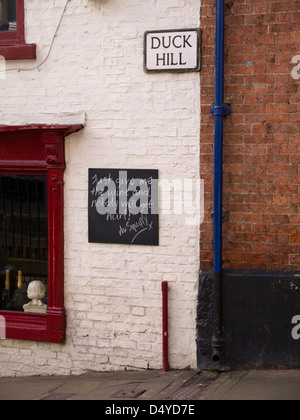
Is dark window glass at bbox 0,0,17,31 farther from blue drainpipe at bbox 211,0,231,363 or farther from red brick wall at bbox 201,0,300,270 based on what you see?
blue drainpipe at bbox 211,0,231,363

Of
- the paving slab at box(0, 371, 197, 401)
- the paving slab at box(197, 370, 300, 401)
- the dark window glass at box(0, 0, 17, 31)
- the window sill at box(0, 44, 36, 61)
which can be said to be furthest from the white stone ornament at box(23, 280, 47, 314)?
the dark window glass at box(0, 0, 17, 31)

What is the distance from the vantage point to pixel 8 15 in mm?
7582

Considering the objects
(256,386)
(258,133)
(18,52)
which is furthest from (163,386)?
(18,52)

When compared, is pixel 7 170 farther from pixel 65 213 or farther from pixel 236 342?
pixel 236 342

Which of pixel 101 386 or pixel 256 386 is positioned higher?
pixel 256 386

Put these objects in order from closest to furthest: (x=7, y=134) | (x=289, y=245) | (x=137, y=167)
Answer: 1. (x=289, y=245)
2. (x=137, y=167)
3. (x=7, y=134)

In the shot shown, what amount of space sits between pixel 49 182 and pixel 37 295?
4.32ft

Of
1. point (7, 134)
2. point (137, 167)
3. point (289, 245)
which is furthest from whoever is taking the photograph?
point (7, 134)

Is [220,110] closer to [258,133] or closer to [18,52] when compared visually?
[258,133]

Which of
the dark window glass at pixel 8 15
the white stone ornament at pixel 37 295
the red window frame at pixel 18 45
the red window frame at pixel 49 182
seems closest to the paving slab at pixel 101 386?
the red window frame at pixel 49 182

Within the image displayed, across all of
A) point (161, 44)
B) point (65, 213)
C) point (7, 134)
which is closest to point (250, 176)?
point (161, 44)

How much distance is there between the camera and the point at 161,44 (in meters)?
6.87

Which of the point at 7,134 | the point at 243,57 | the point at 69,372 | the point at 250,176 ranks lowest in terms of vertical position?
the point at 69,372

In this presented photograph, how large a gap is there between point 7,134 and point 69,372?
2754 mm
